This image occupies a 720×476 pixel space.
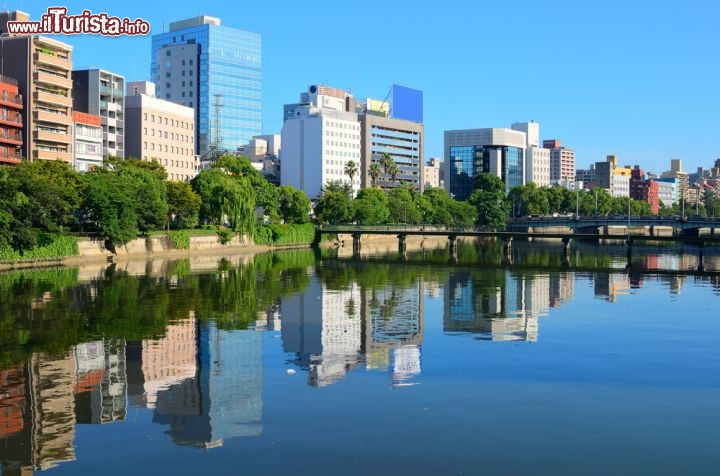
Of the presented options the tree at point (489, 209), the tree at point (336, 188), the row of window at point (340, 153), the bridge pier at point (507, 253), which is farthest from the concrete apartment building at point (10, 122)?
the tree at point (489, 209)

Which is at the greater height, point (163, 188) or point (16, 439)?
point (163, 188)

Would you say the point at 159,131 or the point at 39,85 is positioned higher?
the point at 39,85

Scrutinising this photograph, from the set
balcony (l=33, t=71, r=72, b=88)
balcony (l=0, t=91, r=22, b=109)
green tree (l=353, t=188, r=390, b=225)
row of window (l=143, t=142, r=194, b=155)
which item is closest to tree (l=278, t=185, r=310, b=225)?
green tree (l=353, t=188, r=390, b=225)

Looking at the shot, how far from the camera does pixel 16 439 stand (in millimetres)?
23141

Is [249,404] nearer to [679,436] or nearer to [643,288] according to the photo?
[679,436]

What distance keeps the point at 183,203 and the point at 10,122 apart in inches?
853

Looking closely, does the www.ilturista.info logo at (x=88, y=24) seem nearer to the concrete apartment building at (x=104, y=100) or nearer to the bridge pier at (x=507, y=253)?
the concrete apartment building at (x=104, y=100)

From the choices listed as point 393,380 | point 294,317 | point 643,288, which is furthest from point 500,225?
point 393,380

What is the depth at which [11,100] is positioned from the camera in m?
95.3

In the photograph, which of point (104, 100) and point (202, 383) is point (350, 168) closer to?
point (104, 100)

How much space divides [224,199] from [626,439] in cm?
8973

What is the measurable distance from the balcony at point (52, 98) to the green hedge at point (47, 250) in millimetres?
24556

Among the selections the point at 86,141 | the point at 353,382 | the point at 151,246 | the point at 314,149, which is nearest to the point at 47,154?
the point at 86,141

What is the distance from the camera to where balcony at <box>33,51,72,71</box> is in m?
99.4
